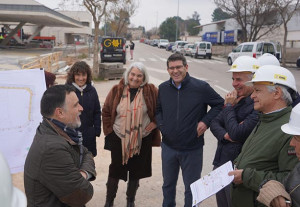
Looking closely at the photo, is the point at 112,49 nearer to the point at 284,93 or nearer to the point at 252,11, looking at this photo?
the point at 252,11

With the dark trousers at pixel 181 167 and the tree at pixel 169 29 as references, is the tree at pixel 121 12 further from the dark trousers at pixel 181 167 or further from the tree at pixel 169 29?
the tree at pixel 169 29

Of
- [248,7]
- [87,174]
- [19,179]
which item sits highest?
[248,7]

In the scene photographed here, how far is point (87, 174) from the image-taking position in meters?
2.25

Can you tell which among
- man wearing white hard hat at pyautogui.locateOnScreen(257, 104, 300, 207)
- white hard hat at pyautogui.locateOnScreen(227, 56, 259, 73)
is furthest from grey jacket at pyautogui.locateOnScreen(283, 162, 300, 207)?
white hard hat at pyautogui.locateOnScreen(227, 56, 259, 73)

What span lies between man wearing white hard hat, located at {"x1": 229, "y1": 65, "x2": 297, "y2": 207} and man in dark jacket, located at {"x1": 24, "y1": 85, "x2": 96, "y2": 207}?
115 cm

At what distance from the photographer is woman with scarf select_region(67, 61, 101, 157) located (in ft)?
12.1

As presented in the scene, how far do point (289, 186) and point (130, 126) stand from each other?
6.54 feet

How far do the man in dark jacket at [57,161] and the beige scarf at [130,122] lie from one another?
120 centimetres

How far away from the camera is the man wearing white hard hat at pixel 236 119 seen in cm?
260

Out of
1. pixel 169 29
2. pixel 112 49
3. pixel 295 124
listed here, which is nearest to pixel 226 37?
pixel 112 49

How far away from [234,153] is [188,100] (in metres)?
0.75

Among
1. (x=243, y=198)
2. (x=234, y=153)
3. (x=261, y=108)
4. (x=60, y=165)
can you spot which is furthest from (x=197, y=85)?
(x=60, y=165)

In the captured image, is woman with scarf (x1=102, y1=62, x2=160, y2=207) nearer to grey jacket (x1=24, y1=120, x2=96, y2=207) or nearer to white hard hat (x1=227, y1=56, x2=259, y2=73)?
white hard hat (x1=227, y1=56, x2=259, y2=73)

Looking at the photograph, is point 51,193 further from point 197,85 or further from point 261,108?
point 197,85
